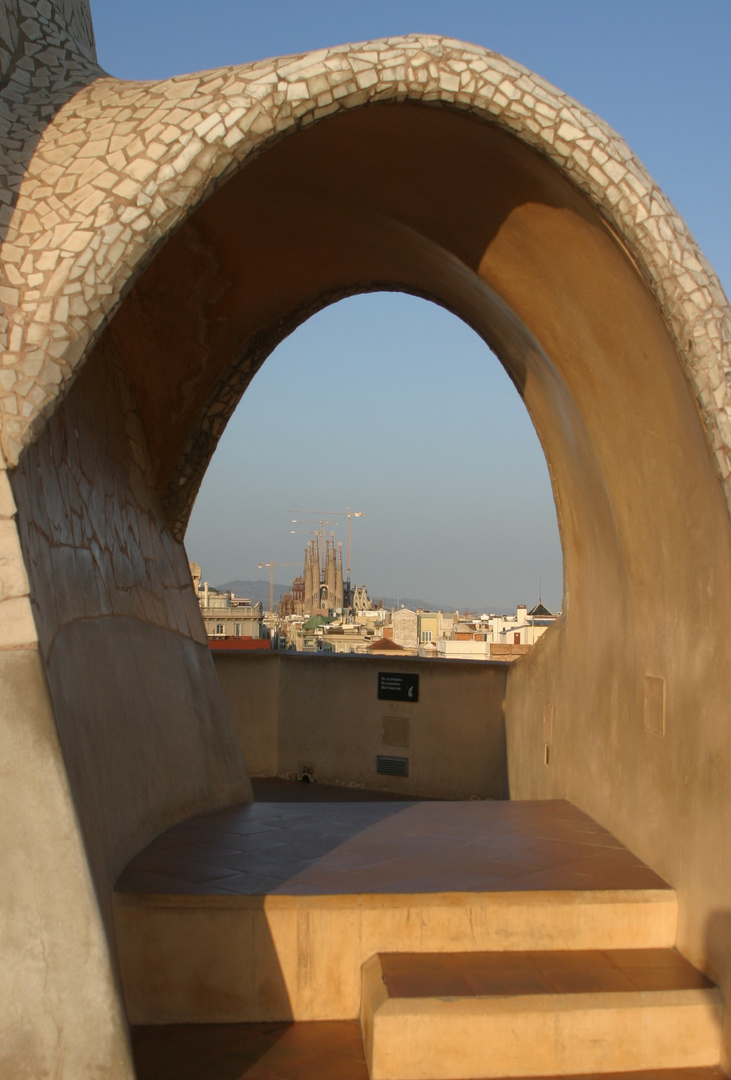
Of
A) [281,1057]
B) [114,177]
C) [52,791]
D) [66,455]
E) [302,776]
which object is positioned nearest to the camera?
[52,791]

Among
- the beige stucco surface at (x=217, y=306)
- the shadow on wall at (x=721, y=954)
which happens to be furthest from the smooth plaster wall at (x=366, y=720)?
the shadow on wall at (x=721, y=954)

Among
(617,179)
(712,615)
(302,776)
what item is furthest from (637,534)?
(302,776)

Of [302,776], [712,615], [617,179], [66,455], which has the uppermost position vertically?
[617,179]

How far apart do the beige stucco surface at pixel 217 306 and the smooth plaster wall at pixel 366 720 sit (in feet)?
7.23

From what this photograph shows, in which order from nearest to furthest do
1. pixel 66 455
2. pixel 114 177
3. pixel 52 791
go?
pixel 52 791 → pixel 114 177 → pixel 66 455

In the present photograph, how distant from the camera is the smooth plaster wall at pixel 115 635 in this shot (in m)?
4.55

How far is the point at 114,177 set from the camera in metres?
4.43

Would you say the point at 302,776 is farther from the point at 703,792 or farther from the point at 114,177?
the point at 114,177

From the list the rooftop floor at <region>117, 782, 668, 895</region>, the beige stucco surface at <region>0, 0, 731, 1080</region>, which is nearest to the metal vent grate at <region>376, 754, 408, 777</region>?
the beige stucco surface at <region>0, 0, 731, 1080</region>

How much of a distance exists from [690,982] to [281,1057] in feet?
5.99

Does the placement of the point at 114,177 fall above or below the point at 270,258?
below

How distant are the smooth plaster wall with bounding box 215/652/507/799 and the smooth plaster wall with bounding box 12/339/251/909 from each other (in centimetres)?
276

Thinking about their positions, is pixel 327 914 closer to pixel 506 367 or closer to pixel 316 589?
pixel 506 367

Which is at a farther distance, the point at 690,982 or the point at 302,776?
the point at 302,776
